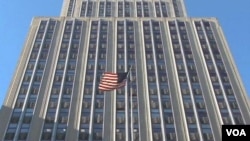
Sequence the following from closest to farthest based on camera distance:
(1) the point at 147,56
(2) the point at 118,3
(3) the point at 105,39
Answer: (1) the point at 147,56, (3) the point at 105,39, (2) the point at 118,3

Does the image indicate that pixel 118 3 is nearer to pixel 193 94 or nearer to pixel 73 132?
pixel 193 94

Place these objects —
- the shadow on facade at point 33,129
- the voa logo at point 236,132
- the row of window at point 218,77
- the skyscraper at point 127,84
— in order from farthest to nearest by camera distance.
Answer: the row of window at point 218,77, the skyscraper at point 127,84, the shadow on facade at point 33,129, the voa logo at point 236,132

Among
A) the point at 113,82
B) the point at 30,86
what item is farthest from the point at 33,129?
the point at 113,82

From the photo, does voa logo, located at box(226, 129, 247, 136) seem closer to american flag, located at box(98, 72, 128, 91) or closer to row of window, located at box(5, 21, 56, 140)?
american flag, located at box(98, 72, 128, 91)

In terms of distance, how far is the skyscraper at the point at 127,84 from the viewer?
262ft

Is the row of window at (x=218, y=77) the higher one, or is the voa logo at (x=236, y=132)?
the row of window at (x=218, y=77)

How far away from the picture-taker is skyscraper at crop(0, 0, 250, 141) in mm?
79750

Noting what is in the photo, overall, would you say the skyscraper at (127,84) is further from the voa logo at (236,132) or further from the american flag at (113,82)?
the voa logo at (236,132)

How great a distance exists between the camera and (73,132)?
3088 inches

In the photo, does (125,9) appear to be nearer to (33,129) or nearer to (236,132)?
(33,129)

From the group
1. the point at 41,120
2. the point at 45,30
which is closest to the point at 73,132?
the point at 41,120

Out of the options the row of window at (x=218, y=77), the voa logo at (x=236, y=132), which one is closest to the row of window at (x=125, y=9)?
the row of window at (x=218, y=77)

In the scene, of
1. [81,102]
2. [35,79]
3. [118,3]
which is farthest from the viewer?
[118,3]

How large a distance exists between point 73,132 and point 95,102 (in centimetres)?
1093
